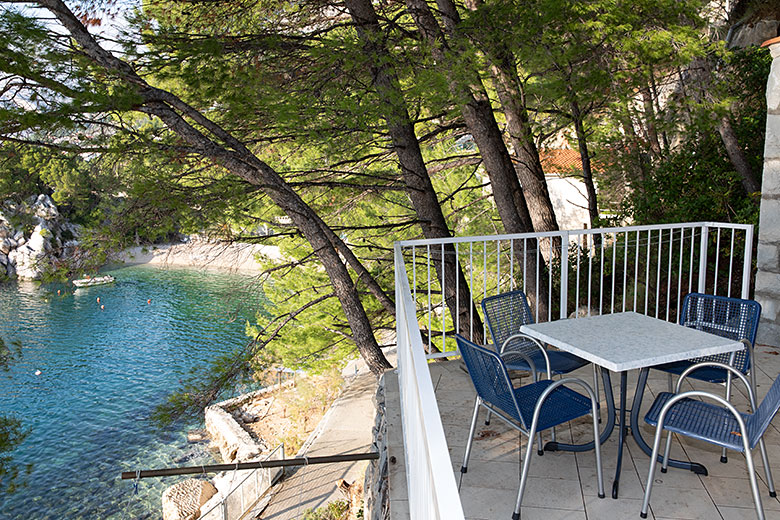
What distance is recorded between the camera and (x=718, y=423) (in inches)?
95.3

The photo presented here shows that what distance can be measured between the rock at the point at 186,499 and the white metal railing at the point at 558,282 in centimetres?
720

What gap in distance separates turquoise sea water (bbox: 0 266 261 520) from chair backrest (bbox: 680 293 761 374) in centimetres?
609

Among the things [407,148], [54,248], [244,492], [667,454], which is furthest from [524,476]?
[244,492]

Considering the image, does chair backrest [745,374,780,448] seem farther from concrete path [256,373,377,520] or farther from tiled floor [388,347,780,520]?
concrete path [256,373,377,520]

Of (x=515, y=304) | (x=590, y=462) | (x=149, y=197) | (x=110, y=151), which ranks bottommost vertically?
(x=590, y=462)

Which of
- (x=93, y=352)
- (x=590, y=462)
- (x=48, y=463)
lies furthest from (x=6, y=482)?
(x=590, y=462)

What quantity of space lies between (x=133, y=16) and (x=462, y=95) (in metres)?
3.69

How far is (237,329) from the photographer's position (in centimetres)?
2444

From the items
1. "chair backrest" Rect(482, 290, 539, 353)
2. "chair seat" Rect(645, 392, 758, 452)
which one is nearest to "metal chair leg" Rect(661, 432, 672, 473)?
"chair seat" Rect(645, 392, 758, 452)

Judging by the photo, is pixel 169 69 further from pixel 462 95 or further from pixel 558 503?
pixel 558 503

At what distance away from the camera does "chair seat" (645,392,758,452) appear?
2275 millimetres

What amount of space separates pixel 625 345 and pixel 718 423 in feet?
1.70

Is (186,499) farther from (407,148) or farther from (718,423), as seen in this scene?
(718,423)

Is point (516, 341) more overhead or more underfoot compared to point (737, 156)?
more underfoot
